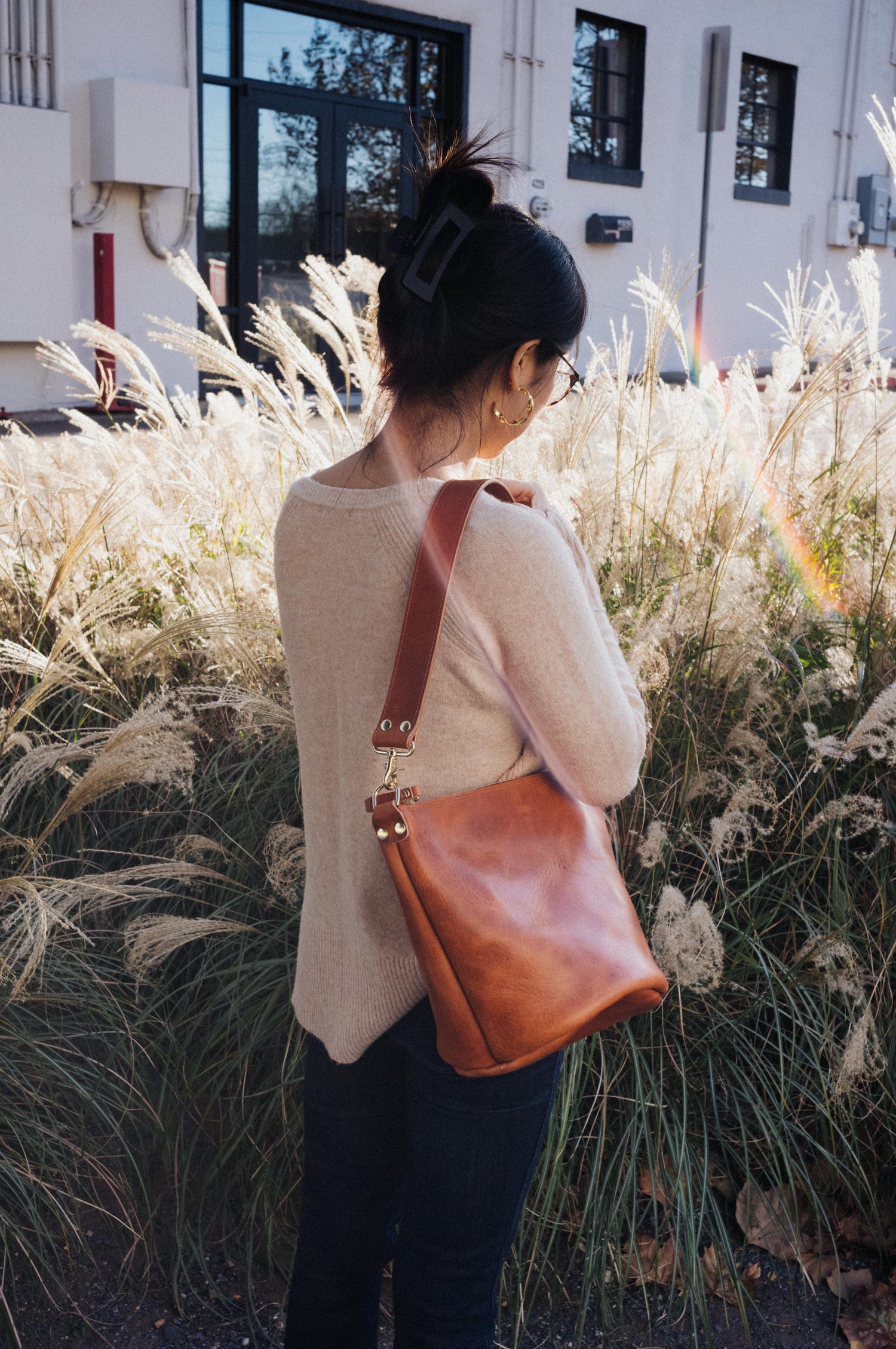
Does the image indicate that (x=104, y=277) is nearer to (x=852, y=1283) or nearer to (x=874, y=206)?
(x=852, y=1283)

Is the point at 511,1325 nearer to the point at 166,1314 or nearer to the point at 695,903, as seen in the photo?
the point at 166,1314

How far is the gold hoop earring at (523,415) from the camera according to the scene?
130 centimetres

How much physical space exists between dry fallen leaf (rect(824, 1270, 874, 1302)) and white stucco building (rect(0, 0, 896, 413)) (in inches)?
241

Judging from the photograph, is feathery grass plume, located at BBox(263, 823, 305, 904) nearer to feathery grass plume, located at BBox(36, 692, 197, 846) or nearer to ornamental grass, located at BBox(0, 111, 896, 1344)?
ornamental grass, located at BBox(0, 111, 896, 1344)

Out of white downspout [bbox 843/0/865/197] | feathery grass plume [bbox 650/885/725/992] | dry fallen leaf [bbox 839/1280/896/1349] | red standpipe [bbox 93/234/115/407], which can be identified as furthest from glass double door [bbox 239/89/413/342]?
dry fallen leaf [bbox 839/1280/896/1349]

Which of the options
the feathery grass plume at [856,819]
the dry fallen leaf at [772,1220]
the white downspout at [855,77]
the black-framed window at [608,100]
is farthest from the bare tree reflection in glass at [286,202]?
the dry fallen leaf at [772,1220]

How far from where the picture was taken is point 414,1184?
1351 millimetres

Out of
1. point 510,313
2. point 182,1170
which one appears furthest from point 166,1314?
point 510,313

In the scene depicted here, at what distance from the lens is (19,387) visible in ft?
25.6

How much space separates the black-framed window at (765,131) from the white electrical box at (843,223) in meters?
0.79

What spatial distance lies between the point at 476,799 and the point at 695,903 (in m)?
0.74

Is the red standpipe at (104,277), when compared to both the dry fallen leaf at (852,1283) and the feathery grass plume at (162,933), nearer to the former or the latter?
the feathery grass plume at (162,933)

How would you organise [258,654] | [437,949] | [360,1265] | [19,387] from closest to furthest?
[437,949] → [360,1265] → [258,654] → [19,387]

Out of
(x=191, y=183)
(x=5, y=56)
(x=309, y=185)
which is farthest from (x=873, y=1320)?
(x=309, y=185)
